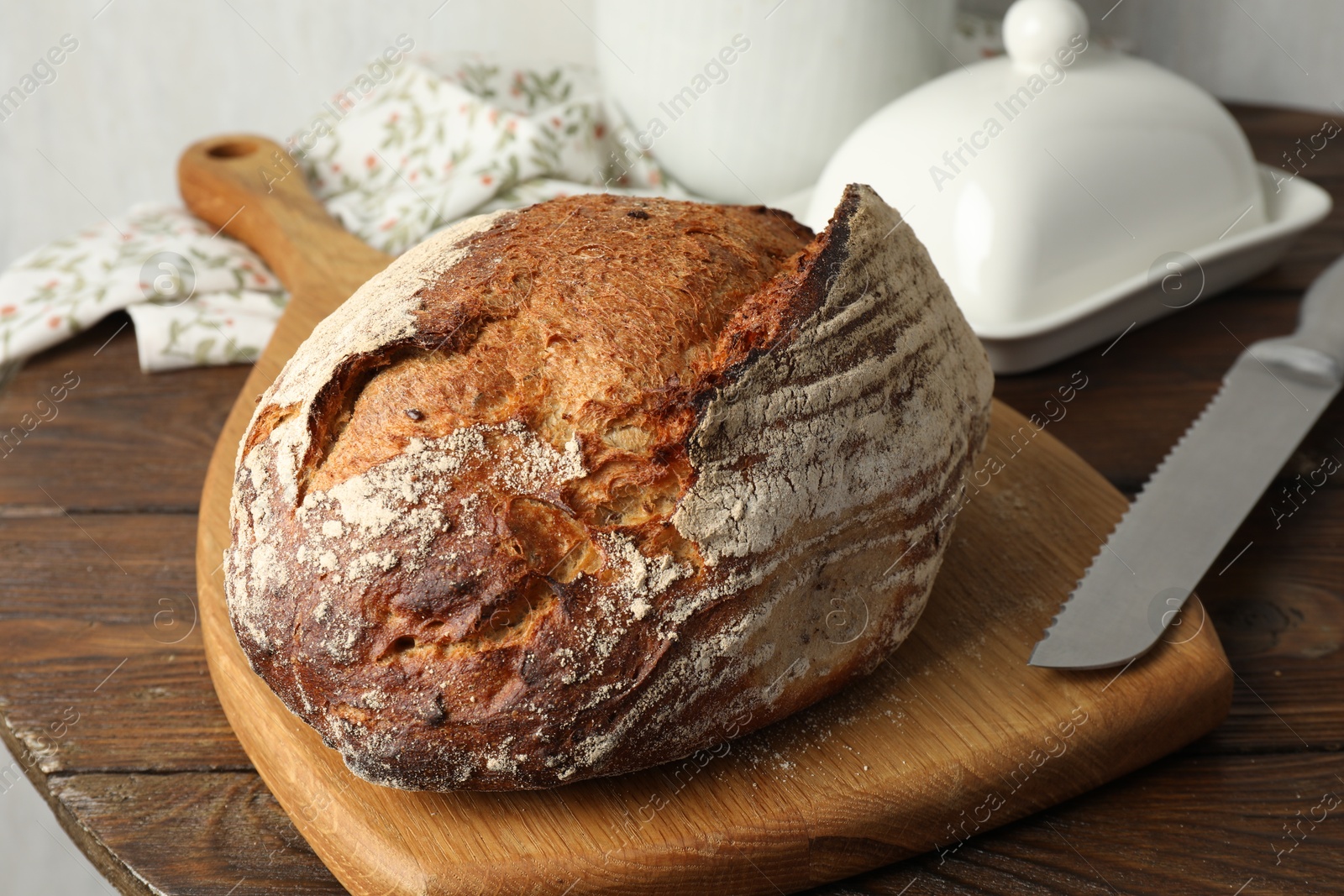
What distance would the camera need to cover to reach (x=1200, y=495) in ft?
4.05

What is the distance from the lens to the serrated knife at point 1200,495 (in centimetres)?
109

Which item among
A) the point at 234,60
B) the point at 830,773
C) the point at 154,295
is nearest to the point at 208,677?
the point at 830,773

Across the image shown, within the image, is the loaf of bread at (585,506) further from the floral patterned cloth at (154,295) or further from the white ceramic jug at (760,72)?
the white ceramic jug at (760,72)

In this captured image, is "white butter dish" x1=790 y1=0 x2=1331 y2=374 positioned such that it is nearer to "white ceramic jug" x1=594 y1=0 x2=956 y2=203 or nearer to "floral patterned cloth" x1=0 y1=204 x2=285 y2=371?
"white ceramic jug" x1=594 y1=0 x2=956 y2=203

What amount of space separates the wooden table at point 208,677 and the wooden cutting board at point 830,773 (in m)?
0.04

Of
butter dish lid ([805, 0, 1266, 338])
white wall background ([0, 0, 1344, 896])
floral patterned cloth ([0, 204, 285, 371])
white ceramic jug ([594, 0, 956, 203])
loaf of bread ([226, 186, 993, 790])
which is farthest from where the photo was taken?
white wall background ([0, 0, 1344, 896])

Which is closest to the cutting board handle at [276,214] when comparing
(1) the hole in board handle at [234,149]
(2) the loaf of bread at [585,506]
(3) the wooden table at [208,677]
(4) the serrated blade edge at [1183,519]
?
(1) the hole in board handle at [234,149]

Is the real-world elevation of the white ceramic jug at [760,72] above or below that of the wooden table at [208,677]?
above

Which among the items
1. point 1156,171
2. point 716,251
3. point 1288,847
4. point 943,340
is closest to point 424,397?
point 716,251

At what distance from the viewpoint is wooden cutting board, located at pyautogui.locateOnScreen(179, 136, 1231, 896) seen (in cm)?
93

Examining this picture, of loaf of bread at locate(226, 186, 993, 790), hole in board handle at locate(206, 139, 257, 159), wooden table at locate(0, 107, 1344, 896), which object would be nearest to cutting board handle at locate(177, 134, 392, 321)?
hole in board handle at locate(206, 139, 257, 159)

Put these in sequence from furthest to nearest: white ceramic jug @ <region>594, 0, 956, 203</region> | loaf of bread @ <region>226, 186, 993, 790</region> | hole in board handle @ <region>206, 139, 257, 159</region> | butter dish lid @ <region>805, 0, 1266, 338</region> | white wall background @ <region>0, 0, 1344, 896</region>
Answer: white wall background @ <region>0, 0, 1344, 896</region> → hole in board handle @ <region>206, 139, 257, 159</region> → white ceramic jug @ <region>594, 0, 956, 203</region> → butter dish lid @ <region>805, 0, 1266, 338</region> → loaf of bread @ <region>226, 186, 993, 790</region>

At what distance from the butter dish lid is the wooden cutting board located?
453 mm

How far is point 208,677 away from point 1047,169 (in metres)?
1.17
